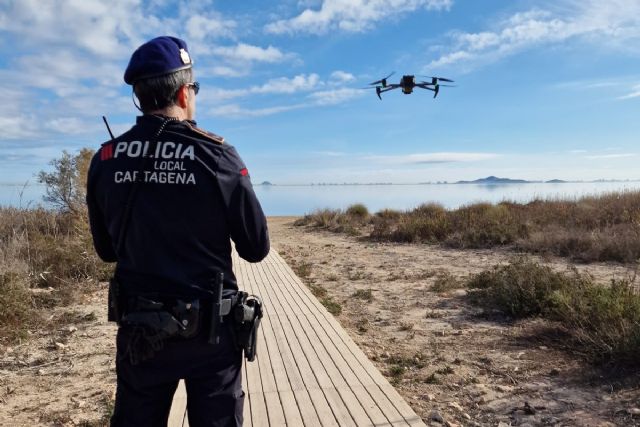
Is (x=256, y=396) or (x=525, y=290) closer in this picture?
(x=256, y=396)

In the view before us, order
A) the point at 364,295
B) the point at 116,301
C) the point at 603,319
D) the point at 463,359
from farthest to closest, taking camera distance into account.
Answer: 1. the point at 364,295
2. the point at 463,359
3. the point at 603,319
4. the point at 116,301

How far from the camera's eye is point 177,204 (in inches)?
61.6

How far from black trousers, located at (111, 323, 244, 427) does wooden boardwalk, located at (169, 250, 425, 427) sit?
5.32 feet

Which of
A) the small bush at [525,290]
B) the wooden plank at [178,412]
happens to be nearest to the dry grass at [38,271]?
the wooden plank at [178,412]

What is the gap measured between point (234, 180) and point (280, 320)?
168 inches

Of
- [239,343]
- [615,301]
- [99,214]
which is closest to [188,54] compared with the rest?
[99,214]

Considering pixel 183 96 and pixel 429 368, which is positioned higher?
pixel 183 96

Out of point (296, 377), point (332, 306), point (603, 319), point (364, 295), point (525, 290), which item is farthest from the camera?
point (364, 295)

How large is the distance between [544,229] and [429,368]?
9.92 meters

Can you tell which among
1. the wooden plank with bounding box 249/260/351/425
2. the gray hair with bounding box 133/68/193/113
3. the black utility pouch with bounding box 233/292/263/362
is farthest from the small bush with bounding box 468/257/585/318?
the gray hair with bounding box 133/68/193/113

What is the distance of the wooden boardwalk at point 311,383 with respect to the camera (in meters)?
3.21

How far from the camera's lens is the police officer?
157cm

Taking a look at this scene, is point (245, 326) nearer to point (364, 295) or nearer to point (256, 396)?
point (256, 396)

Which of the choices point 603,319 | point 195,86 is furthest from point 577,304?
point 195,86
